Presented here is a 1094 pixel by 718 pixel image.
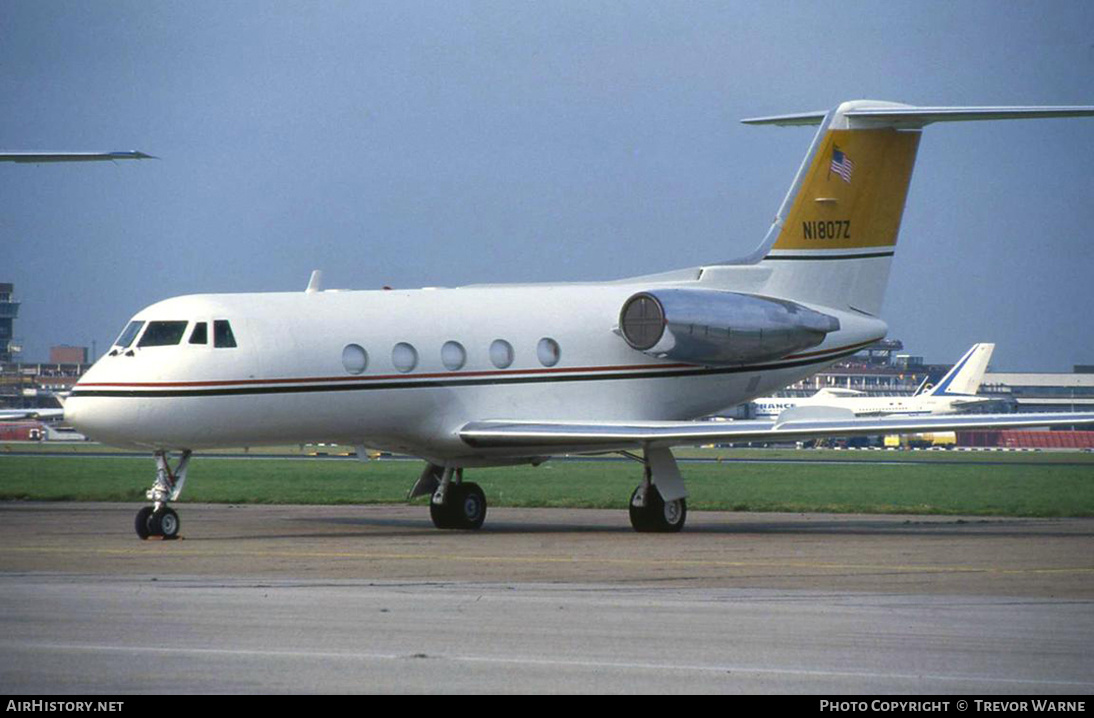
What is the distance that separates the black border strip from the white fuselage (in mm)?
21

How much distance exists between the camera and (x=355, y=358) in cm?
2531

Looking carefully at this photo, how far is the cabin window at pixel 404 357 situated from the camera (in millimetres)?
25750

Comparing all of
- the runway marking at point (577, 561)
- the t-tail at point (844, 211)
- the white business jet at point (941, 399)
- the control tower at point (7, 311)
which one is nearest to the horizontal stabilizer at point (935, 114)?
the t-tail at point (844, 211)

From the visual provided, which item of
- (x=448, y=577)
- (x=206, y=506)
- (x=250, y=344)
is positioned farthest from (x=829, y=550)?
(x=206, y=506)

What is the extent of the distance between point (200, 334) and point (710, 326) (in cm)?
817

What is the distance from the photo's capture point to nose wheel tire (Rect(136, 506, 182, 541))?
76.9 ft

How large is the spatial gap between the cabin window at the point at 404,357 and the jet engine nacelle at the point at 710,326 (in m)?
3.80

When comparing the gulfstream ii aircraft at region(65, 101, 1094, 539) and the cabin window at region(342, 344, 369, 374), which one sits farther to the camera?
the cabin window at region(342, 344, 369, 374)

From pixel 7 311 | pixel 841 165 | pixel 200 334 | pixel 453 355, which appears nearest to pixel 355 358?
pixel 453 355

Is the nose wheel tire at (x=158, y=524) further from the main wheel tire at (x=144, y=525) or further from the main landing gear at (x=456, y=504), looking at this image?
the main landing gear at (x=456, y=504)

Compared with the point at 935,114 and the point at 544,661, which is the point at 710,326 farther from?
the point at 544,661

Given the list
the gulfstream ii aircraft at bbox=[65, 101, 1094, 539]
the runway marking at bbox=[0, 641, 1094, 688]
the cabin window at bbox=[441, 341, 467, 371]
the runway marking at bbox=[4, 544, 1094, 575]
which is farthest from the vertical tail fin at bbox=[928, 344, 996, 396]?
the runway marking at bbox=[0, 641, 1094, 688]

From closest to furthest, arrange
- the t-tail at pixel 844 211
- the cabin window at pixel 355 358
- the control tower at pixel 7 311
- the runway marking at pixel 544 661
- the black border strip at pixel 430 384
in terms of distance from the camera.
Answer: the runway marking at pixel 544 661
the black border strip at pixel 430 384
the cabin window at pixel 355 358
the t-tail at pixel 844 211
the control tower at pixel 7 311

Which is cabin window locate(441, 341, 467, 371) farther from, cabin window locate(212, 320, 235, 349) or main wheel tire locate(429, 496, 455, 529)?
cabin window locate(212, 320, 235, 349)
